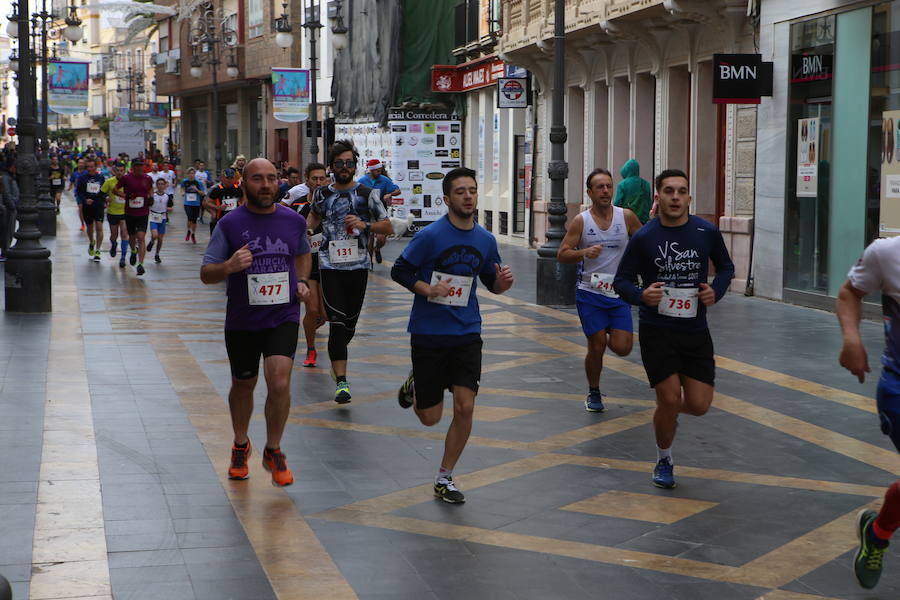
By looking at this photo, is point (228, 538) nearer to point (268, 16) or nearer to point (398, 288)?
point (398, 288)

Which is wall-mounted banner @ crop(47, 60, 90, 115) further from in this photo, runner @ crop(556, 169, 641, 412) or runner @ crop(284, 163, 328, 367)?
runner @ crop(556, 169, 641, 412)

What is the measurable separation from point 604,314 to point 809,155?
841 centimetres

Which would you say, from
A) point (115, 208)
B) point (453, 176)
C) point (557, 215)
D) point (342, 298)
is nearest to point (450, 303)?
point (453, 176)

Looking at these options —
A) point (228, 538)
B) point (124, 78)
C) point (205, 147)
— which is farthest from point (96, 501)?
point (124, 78)

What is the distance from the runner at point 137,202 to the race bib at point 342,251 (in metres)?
11.9

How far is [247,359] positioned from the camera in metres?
7.30

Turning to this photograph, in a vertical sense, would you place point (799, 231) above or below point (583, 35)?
below

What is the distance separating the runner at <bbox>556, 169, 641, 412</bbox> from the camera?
9344 millimetres

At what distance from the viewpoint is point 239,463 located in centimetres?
728

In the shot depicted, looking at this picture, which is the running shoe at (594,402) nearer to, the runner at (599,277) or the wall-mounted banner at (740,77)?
the runner at (599,277)

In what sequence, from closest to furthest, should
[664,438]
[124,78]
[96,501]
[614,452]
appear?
1. [96,501]
2. [664,438]
3. [614,452]
4. [124,78]

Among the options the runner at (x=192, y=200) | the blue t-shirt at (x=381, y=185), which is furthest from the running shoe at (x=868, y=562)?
the runner at (x=192, y=200)

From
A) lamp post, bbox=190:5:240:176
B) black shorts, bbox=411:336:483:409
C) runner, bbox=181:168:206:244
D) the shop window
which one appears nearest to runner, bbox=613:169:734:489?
black shorts, bbox=411:336:483:409

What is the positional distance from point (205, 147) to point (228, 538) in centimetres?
6690
